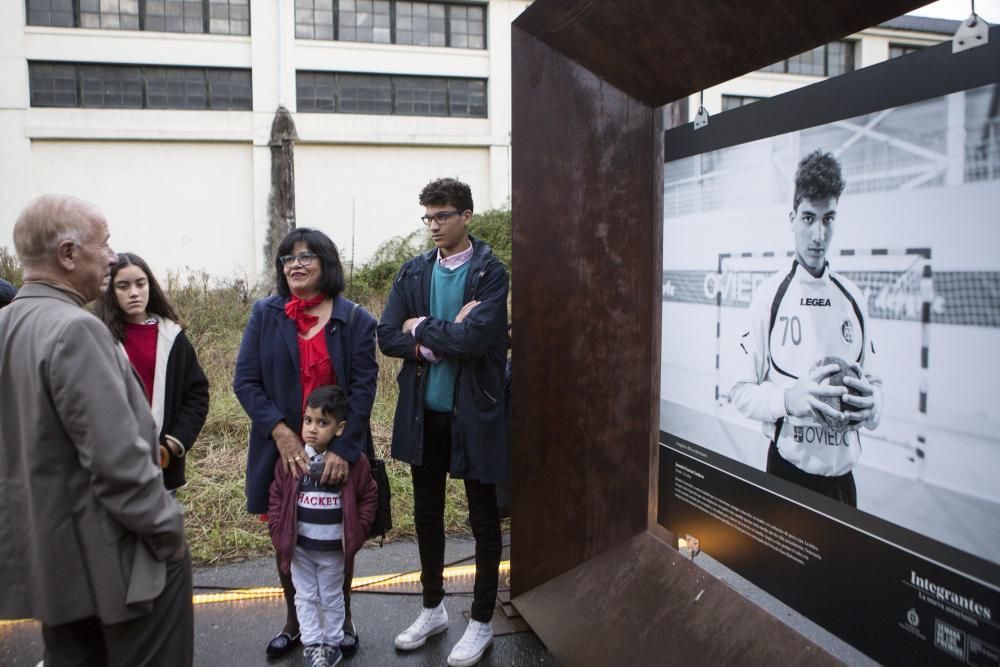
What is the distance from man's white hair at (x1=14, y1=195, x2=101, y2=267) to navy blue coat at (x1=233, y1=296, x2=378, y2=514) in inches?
43.1

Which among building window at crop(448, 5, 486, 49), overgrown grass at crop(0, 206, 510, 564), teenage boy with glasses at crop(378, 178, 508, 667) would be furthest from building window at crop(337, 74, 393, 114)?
teenage boy with glasses at crop(378, 178, 508, 667)

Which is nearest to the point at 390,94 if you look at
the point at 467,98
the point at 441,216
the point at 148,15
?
the point at 467,98

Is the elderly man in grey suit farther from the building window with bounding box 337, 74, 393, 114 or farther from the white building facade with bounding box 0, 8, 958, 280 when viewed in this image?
the building window with bounding box 337, 74, 393, 114

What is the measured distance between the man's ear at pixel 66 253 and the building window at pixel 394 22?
863 inches

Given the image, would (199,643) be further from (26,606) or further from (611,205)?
(611,205)

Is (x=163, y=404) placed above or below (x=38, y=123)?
below

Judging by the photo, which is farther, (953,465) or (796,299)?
(796,299)

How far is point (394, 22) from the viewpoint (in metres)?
22.9

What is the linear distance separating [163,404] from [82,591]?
4.80ft

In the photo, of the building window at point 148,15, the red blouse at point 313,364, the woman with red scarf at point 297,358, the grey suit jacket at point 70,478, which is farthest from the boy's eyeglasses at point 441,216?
the building window at point 148,15

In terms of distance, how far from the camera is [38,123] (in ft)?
68.9

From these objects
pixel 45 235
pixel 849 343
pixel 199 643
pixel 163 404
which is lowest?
pixel 199 643

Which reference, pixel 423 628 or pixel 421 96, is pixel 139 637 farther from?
pixel 421 96

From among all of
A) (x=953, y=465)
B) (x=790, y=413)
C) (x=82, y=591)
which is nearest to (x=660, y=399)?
(x=790, y=413)
